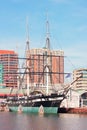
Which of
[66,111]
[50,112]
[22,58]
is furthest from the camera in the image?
[22,58]

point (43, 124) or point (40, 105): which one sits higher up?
point (40, 105)

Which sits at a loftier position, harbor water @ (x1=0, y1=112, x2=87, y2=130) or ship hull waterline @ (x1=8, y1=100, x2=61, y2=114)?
ship hull waterline @ (x1=8, y1=100, x2=61, y2=114)

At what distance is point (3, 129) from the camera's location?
64.8 m

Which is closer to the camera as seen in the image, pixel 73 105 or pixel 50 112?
pixel 50 112

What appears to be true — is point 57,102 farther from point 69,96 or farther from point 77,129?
point 77,129

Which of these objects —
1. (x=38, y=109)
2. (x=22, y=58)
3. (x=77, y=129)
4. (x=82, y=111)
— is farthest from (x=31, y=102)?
(x=77, y=129)

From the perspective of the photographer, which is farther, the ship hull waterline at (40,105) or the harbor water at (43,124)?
the ship hull waterline at (40,105)

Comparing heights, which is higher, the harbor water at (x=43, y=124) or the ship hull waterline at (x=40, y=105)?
the ship hull waterline at (x=40, y=105)

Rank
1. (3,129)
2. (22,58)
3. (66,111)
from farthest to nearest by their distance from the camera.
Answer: (22,58), (66,111), (3,129)

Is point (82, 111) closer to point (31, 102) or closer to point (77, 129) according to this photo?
point (31, 102)

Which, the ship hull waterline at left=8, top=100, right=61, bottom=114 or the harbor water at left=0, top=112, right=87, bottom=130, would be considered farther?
the ship hull waterline at left=8, top=100, right=61, bottom=114

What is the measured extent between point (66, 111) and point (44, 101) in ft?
Result: 38.5

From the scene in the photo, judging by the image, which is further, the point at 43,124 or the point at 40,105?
the point at 40,105

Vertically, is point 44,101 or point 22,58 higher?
point 22,58
